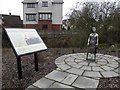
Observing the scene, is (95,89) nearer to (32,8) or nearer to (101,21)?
(101,21)

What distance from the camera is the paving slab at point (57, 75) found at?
4211 mm

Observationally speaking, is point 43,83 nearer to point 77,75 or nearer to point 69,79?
point 69,79

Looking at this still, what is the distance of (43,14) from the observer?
1144 inches

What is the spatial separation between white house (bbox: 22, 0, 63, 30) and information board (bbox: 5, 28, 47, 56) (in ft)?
78.2

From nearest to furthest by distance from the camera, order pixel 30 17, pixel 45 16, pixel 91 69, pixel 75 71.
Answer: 1. pixel 75 71
2. pixel 91 69
3. pixel 45 16
4. pixel 30 17

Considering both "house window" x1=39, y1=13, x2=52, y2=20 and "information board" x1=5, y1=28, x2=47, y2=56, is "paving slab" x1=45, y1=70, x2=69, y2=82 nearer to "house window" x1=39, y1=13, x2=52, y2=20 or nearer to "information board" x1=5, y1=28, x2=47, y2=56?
"information board" x1=5, y1=28, x2=47, y2=56

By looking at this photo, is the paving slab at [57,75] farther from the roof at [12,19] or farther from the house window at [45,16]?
the roof at [12,19]

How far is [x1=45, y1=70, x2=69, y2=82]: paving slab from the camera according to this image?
13.8ft

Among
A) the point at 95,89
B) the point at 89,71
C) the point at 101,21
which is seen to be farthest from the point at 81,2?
the point at 95,89

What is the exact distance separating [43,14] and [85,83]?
26.6 m

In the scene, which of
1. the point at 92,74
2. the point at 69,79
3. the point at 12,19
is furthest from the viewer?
the point at 12,19

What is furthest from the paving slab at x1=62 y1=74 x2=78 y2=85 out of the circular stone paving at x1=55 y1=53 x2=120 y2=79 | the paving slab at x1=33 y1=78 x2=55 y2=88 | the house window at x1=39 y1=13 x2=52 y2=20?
the house window at x1=39 y1=13 x2=52 y2=20

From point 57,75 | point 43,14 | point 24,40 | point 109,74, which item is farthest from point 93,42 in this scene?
point 43,14

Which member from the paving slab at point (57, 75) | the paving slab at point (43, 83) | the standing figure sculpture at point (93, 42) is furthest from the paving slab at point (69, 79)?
the standing figure sculpture at point (93, 42)
